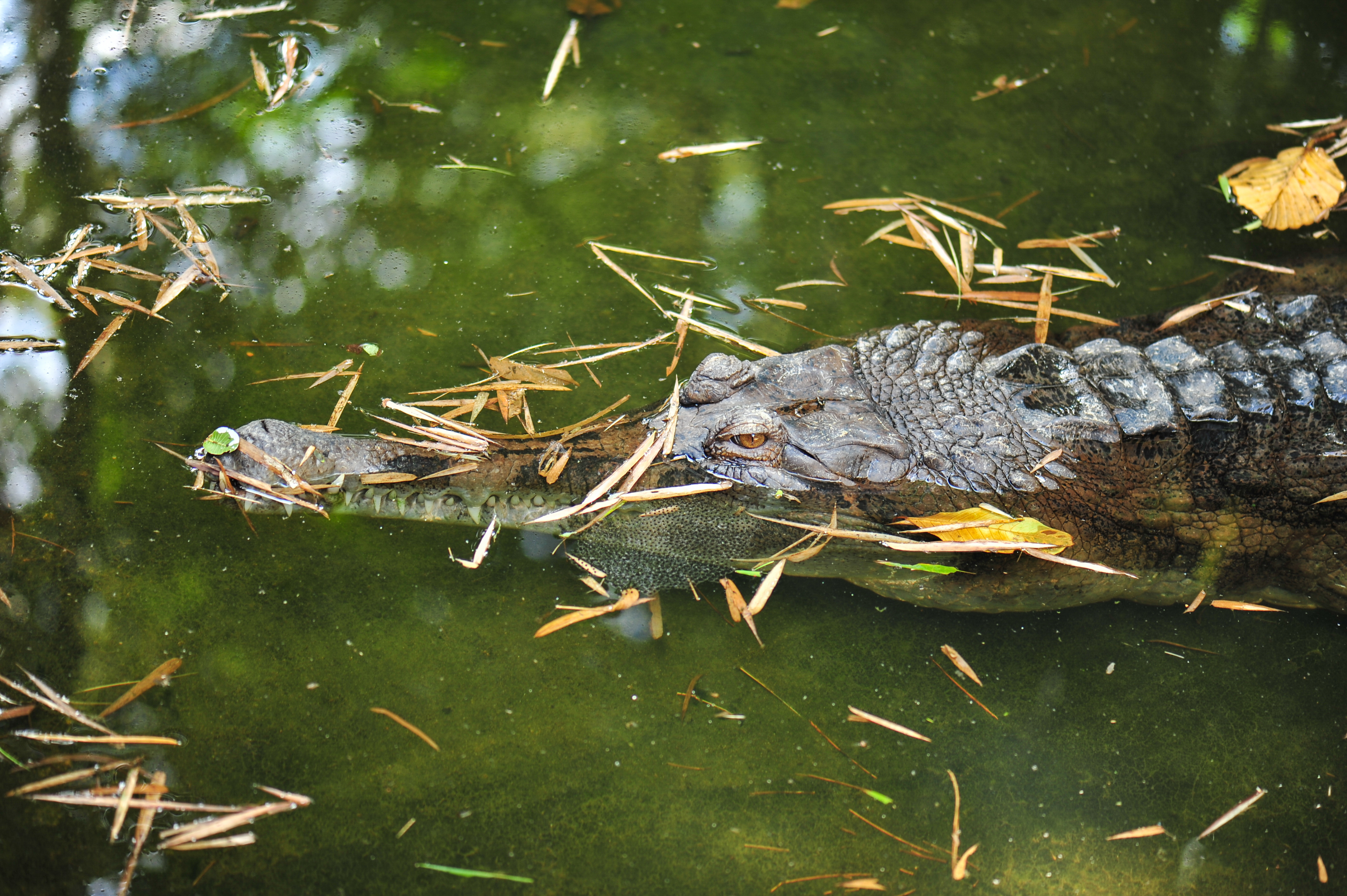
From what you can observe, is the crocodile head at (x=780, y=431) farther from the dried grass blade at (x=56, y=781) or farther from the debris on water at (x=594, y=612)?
the dried grass blade at (x=56, y=781)

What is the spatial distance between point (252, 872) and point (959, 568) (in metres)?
2.11

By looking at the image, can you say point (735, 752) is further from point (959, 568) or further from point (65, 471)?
point (65, 471)

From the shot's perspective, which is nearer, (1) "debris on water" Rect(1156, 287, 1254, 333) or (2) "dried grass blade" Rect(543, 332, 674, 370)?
(2) "dried grass blade" Rect(543, 332, 674, 370)

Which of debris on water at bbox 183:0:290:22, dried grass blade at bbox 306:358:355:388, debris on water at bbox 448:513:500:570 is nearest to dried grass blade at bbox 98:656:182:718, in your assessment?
debris on water at bbox 448:513:500:570

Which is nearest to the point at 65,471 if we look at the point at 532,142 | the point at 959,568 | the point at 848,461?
the point at 532,142

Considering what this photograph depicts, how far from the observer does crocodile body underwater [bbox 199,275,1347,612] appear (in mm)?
2545

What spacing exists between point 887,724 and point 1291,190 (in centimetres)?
318

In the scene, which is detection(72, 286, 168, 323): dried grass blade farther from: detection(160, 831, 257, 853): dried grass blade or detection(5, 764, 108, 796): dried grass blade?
detection(160, 831, 257, 853): dried grass blade

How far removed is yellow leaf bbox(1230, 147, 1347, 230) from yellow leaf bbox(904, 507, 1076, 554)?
222 cm

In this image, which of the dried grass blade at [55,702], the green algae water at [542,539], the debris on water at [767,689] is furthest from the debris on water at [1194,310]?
the dried grass blade at [55,702]

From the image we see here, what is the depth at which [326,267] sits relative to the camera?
307 centimetres

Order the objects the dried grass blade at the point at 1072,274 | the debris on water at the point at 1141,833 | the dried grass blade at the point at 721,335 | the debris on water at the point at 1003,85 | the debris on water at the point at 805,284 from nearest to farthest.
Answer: the debris on water at the point at 1141,833
the dried grass blade at the point at 721,335
the debris on water at the point at 805,284
the dried grass blade at the point at 1072,274
the debris on water at the point at 1003,85

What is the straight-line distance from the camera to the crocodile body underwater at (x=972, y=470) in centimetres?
254

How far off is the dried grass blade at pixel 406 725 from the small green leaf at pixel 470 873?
0.28m
